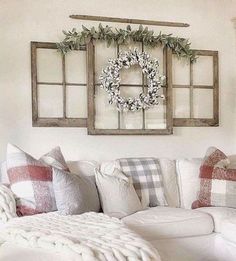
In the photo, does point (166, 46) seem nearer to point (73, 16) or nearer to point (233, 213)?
point (73, 16)

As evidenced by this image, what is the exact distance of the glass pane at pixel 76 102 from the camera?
3.41 metres

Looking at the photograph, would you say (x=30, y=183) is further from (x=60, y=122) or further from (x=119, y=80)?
(x=119, y=80)

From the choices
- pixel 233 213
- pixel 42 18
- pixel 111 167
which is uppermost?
pixel 42 18

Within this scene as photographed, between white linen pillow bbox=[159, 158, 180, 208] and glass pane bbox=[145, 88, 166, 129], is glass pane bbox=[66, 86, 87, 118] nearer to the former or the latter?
glass pane bbox=[145, 88, 166, 129]

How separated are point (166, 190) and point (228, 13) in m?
1.97

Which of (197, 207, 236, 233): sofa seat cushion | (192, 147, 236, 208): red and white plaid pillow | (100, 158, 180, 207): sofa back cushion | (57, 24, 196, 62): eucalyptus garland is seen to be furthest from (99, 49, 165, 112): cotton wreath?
(197, 207, 236, 233): sofa seat cushion

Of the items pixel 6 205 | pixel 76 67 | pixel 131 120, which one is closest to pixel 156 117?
pixel 131 120

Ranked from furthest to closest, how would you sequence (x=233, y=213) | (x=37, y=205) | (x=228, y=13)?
(x=228, y=13), (x=233, y=213), (x=37, y=205)

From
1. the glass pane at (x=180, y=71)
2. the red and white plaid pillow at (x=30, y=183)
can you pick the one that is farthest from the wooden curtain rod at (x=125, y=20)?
the red and white plaid pillow at (x=30, y=183)

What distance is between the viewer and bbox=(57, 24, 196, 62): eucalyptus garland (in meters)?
3.35

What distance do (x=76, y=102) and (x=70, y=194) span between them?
3.77 feet

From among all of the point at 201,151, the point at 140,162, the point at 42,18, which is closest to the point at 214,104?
the point at 201,151

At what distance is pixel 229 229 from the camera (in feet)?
8.31

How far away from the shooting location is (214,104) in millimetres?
3760
